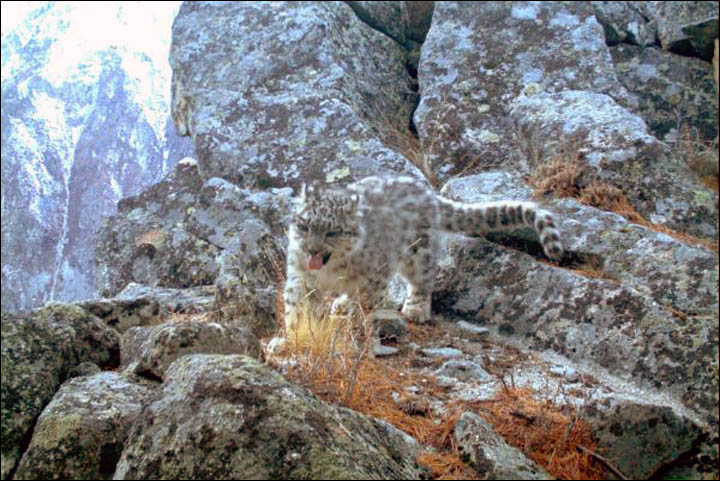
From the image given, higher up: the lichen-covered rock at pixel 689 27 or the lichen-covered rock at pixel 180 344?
the lichen-covered rock at pixel 689 27

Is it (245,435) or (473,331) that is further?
(473,331)

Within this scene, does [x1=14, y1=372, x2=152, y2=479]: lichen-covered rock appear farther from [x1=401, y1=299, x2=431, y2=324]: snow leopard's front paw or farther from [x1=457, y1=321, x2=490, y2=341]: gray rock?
[x1=401, y1=299, x2=431, y2=324]: snow leopard's front paw

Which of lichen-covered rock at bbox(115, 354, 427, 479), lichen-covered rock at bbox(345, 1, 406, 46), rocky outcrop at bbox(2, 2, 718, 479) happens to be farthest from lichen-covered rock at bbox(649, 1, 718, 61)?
lichen-covered rock at bbox(115, 354, 427, 479)

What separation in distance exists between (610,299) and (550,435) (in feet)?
7.08

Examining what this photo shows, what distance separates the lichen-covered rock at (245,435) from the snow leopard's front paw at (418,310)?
3510 mm

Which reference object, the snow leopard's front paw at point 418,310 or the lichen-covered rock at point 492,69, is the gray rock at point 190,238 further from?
the lichen-covered rock at point 492,69

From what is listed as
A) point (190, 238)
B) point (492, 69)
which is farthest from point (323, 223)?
point (492, 69)

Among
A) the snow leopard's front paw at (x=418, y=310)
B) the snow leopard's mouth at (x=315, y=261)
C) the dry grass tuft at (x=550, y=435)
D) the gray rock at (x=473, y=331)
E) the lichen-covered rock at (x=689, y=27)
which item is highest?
the lichen-covered rock at (x=689, y=27)

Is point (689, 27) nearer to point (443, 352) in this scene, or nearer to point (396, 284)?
point (396, 284)

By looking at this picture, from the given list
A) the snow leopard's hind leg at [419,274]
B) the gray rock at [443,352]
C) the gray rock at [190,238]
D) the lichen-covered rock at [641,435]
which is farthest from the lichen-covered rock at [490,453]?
the snow leopard's hind leg at [419,274]

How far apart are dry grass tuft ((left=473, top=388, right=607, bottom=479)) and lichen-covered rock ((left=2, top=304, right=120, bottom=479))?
2.27 metres

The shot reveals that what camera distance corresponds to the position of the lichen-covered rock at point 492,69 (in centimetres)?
818

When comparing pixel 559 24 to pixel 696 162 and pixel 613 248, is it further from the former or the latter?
pixel 613 248

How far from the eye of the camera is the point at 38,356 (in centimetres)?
371
